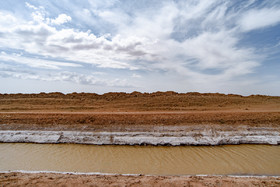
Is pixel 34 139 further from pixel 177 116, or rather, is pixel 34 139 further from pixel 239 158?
pixel 239 158

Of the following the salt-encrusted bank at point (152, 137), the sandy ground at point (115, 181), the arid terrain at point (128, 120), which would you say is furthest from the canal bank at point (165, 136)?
the sandy ground at point (115, 181)

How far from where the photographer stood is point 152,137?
37.9ft

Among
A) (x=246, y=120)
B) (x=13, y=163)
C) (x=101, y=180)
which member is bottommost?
(x=13, y=163)

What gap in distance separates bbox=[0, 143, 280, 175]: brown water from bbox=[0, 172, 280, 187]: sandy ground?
1655 millimetres

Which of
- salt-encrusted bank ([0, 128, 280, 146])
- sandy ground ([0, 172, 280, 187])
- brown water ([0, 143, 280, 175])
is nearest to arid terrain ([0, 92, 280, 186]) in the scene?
sandy ground ([0, 172, 280, 187])

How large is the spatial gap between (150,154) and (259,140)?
8354mm

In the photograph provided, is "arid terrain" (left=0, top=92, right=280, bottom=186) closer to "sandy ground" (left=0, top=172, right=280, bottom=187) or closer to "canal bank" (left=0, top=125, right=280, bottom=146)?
"sandy ground" (left=0, top=172, right=280, bottom=187)

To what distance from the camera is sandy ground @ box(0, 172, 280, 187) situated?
227 inches

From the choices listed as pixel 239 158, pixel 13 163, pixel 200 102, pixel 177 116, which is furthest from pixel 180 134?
pixel 200 102

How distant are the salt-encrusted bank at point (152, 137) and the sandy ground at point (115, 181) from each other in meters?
4.84

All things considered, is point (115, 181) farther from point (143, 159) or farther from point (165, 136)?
point (165, 136)

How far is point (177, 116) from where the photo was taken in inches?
564

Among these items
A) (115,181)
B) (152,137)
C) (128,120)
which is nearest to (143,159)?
(152,137)

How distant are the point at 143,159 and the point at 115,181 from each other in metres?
3.50
